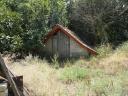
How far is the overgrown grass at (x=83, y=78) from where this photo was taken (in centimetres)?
1033

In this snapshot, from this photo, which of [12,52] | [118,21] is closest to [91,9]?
[118,21]

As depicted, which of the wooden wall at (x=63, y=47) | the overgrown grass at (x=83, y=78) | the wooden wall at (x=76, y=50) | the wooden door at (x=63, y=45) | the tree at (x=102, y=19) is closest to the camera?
the overgrown grass at (x=83, y=78)

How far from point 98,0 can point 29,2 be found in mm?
5170

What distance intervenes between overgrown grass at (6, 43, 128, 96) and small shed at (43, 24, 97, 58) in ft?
6.14

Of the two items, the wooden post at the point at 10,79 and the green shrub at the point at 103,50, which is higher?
the wooden post at the point at 10,79

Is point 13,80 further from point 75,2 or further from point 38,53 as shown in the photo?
point 75,2

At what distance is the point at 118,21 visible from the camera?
74.7 ft

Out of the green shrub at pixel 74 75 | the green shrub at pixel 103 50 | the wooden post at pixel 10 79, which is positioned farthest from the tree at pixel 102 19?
the wooden post at pixel 10 79

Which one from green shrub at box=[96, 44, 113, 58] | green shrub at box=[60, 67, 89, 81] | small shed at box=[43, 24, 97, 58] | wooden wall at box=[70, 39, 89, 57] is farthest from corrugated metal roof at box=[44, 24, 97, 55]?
green shrub at box=[60, 67, 89, 81]

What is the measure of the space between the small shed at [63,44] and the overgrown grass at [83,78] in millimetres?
1872

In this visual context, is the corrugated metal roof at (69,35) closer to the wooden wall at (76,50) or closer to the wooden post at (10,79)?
the wooden wall at (76,50)

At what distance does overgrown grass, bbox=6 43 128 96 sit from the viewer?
33.9 ft

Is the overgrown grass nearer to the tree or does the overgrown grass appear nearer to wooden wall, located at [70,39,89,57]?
wooden wall, located at [70,39,89,57]

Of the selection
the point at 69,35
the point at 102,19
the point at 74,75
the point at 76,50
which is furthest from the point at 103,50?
the point at 74,75
